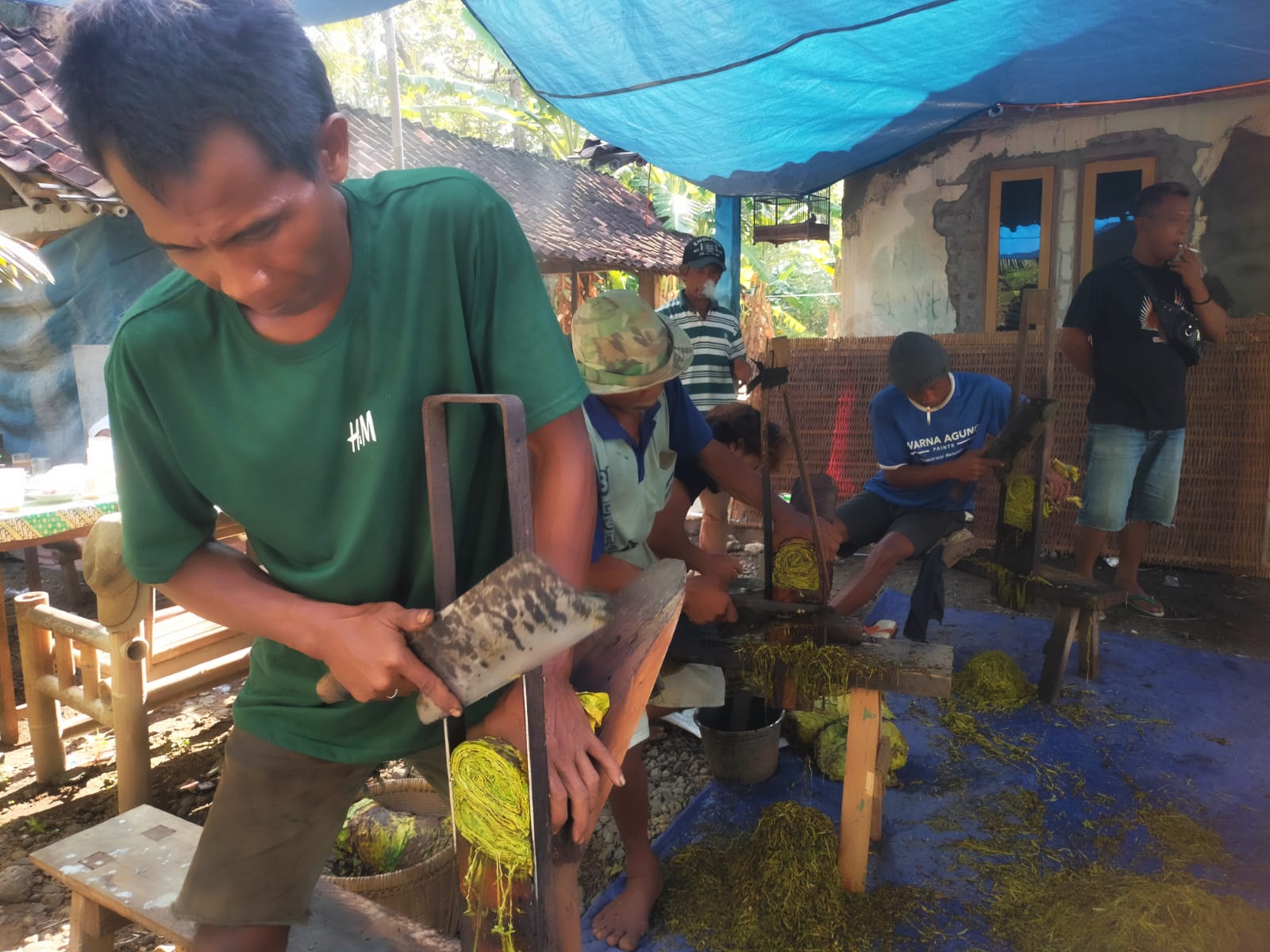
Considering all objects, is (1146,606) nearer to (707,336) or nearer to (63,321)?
(707,336)

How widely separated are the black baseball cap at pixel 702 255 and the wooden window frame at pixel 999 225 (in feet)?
8.13

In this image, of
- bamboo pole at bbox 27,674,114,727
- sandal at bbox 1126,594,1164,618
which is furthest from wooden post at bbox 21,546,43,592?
sandal at bbox 1126,594,1164,618

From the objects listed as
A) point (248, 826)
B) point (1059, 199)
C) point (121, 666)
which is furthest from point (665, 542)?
point (1059, 199)

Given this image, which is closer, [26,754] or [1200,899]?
[1200,899]

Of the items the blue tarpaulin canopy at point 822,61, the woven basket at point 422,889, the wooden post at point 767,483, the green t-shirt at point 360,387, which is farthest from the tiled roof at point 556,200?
the green t-shirt at point 360,387

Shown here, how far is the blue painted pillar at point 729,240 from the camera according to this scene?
24.4 feet

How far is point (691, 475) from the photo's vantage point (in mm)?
3312

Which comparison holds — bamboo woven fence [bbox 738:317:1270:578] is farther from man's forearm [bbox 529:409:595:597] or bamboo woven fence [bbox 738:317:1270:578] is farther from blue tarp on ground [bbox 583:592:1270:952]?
man's forearm [bbox 529:409:595:597]

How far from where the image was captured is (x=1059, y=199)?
689cm

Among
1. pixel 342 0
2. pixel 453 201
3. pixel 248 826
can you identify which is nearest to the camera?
pixel 453 201

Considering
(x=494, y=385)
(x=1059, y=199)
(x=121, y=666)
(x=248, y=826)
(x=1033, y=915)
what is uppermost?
(x=1059, y=199)

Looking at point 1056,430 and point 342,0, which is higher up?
point 342,0

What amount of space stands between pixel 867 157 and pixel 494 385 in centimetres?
647

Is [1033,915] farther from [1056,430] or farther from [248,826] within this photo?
[1056,430]
